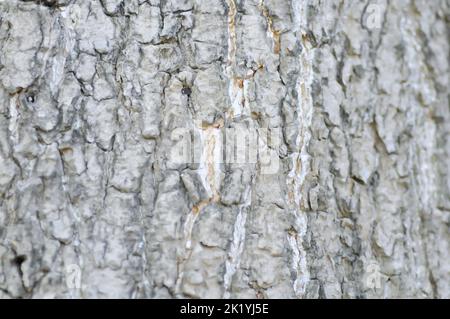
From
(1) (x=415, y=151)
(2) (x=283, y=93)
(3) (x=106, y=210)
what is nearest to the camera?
(3) (x=106, y=210)

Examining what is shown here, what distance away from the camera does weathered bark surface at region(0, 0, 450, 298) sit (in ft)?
4.70

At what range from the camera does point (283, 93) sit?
1.54 metres

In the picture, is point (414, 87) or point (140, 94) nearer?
point (140, 94)

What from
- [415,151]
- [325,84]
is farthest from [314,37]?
[415,151]

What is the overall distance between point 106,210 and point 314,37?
672 millimetres

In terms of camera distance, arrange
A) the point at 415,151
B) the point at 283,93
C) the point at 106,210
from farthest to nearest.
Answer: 1. the point at 415,151
2. the point at 283,93
3. the point at 106,210

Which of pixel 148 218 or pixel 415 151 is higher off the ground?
pixel 415 151

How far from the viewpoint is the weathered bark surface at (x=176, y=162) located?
1433 mm

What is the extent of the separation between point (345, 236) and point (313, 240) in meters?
0.10

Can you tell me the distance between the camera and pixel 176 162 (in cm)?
146

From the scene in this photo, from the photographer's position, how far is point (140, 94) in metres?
1.46

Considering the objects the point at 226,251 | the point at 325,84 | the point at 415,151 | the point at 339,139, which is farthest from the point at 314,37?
the point at 226,251
